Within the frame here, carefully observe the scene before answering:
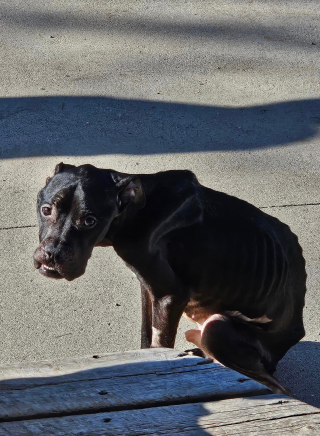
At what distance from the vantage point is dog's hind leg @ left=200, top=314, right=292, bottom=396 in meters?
3.19

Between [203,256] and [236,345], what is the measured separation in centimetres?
46

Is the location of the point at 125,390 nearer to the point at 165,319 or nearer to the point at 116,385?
the point at 116,385

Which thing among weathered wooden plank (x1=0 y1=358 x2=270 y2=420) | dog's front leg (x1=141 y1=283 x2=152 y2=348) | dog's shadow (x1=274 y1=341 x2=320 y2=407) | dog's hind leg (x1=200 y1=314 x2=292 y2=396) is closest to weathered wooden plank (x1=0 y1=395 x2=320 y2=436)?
weathered wooden plank (x1=0 y1=358 x2=270 y2=420)

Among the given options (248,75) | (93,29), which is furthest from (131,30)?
(248,75)

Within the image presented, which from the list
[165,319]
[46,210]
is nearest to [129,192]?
[46,210]

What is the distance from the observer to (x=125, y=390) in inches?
99.6

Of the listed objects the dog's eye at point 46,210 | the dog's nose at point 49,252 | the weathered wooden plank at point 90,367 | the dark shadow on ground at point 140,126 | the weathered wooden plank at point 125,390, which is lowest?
the weathered wooden plank at point 125,390

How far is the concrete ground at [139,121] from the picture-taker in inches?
160

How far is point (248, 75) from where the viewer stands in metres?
6.56

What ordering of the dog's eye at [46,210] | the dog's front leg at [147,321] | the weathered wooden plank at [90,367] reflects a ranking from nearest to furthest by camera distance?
the weathered wooden plank at [90,367] < the dog's eye at [46,210] < the dog's front leg at [147,321]

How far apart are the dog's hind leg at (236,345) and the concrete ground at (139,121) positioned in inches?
20.3

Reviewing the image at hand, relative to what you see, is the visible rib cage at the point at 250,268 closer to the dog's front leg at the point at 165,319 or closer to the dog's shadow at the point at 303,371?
the dog's front leg at the point at 165,319

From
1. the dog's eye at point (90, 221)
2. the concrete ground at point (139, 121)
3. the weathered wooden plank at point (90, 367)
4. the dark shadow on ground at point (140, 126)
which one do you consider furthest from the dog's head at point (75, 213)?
the dark shadow on ground at point (140, 126)

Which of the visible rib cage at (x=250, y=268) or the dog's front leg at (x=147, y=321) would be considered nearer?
the visible rib cage at (x=250, y=268)
